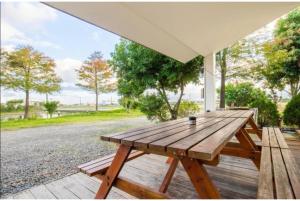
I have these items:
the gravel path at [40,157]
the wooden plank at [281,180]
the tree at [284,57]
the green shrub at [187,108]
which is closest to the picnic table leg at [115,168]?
the wooden plank at [281,180]

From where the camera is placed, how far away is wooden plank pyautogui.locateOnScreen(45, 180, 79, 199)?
1.83 meters

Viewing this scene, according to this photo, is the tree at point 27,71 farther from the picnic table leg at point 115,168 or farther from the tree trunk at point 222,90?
the picnic table leg at point 115,168

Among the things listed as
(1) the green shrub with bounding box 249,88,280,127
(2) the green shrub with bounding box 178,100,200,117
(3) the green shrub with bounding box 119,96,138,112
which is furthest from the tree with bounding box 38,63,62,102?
(1) the green shrub with bounding box 249,88,280,127

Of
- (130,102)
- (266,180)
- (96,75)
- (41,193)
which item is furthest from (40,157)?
(96,75)

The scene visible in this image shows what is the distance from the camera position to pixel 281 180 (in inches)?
39.8

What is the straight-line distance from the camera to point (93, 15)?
191cm

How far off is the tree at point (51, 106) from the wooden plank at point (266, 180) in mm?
9712

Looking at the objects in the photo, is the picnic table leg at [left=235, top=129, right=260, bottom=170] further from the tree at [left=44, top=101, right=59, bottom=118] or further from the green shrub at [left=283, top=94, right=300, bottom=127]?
the tree at [left=44, top=101, right=59, bottom=118]

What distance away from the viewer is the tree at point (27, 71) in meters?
7.53

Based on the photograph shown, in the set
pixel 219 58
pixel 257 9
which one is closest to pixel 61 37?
pixel 219 58

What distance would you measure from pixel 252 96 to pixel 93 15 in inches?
205

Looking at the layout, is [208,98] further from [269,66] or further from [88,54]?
[88,54]

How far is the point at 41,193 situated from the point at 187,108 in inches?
221

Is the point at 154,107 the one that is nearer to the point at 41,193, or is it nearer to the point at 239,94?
the point at 239,94
